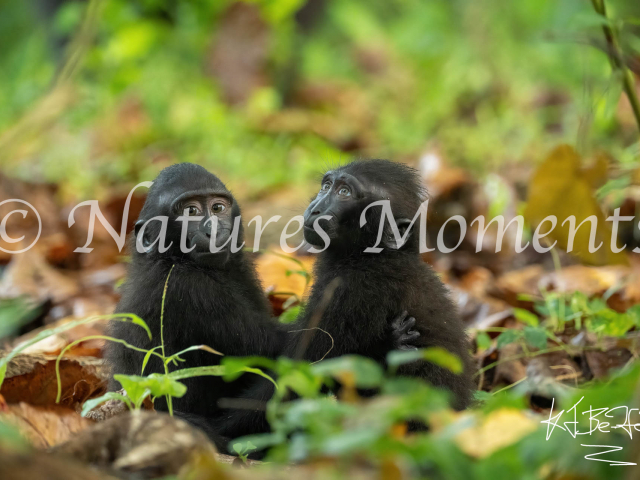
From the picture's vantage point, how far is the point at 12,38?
1575 centimetres

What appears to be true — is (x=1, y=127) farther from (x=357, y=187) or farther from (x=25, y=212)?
(x=357, y=187)

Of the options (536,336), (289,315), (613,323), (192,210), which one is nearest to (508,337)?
(536,336)

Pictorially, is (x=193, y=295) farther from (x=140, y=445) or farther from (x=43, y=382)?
(x=140, y=445)

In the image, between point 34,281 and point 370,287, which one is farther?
point 34,281

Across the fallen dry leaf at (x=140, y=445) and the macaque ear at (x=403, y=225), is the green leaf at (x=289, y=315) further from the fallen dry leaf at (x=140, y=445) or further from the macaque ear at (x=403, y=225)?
the fallen dry leaf at (x=140, y=445)

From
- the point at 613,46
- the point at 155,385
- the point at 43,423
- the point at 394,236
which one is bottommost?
the point at 43,423

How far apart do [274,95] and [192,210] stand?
7790 millimetres

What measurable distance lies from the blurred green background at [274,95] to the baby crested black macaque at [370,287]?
16.3 feet

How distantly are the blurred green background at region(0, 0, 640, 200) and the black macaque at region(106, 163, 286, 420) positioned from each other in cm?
472

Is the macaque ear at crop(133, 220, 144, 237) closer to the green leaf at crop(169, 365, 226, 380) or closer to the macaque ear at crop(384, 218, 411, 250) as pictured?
the macaque ear at crop(384, 218, 411, 250)

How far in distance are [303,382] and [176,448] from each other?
460 mm

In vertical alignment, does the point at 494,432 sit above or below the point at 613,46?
below

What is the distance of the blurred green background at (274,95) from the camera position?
399 inches

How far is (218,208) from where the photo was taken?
444 centimetres
